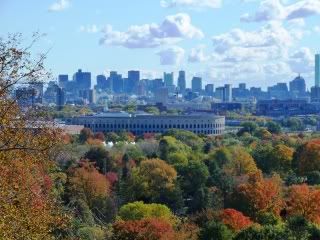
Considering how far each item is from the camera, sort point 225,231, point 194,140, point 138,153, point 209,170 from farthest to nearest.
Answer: point 194,140 → point 138,153 → point 209,170 → point 225,231

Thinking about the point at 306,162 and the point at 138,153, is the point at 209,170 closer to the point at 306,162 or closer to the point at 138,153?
the point at 306,162

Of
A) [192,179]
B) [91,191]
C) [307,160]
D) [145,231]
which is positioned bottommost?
[91,191]

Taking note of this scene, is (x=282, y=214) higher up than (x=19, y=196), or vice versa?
(x=19, y=196)

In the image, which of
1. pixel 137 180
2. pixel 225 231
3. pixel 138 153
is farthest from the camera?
pixel 138 153

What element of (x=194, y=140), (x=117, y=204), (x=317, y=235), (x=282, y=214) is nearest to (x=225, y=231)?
(x=317, y=235)

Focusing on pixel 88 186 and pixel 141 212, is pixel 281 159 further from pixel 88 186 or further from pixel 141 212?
pixel 141 212

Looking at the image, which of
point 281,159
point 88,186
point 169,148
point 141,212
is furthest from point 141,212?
point 169,148

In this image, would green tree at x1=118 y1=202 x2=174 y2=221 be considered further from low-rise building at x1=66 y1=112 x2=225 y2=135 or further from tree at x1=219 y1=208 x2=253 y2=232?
low-rise building at x1=66 y1=112 x2=225 y2=135
